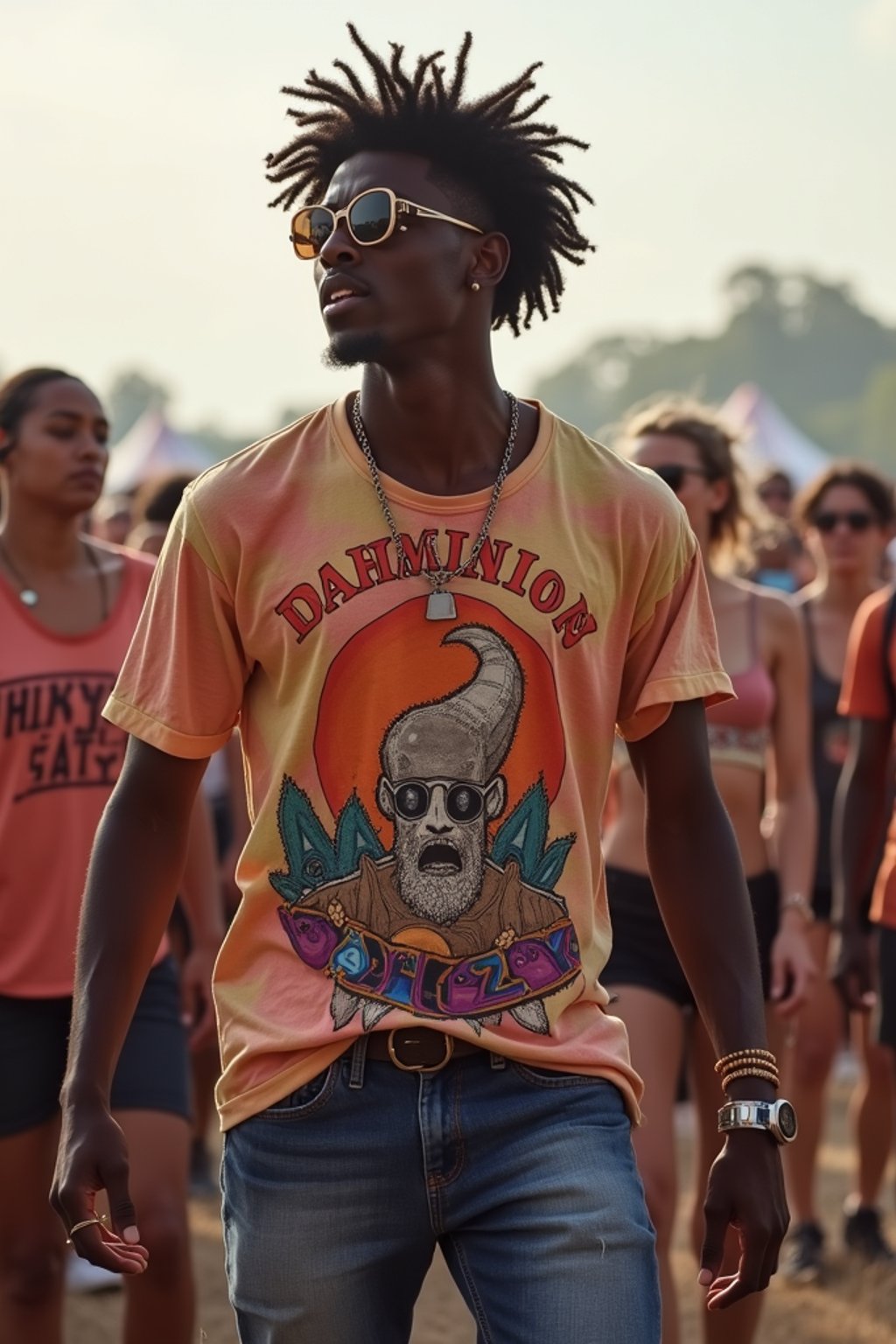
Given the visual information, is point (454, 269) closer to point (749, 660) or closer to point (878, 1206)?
point (749, 660)

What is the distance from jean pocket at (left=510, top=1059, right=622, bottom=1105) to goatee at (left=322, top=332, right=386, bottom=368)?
1050 millimetres

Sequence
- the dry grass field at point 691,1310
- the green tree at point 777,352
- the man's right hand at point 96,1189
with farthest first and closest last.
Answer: the green tree at point 777,352 < the dry grass field at point 691,1310 < the man's right hand at point 96,1189

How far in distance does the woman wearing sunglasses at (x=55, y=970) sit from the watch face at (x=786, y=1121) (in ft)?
7.23

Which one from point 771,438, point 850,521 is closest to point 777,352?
point 771,438

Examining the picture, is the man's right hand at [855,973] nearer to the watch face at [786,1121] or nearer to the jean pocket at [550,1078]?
the watch face at [786,1121]

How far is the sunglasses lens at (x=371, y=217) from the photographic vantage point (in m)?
3.40

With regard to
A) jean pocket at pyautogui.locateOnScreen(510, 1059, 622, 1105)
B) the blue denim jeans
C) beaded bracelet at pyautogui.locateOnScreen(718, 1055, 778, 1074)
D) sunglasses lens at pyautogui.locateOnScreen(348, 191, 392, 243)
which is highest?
sunglasses lens at pyautogui.locateOnScreen(348, 191, 392, 243)

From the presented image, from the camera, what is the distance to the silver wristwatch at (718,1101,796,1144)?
130 inches

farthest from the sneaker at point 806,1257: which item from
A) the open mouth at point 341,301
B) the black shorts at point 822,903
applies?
the open mouth at point 341,301

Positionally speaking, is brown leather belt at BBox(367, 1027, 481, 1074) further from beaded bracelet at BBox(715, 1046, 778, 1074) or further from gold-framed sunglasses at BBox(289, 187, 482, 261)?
gold-framed sunglasses at BBox(289, 187, 482, 261)

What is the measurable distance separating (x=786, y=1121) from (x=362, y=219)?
4.84 feet

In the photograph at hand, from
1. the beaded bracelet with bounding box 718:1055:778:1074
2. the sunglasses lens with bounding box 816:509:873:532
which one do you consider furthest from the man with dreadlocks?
the sunglasses lens with bounding box 816:509:873:532

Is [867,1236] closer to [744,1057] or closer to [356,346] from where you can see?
[744,1057]

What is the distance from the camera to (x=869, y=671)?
6.70 meters
